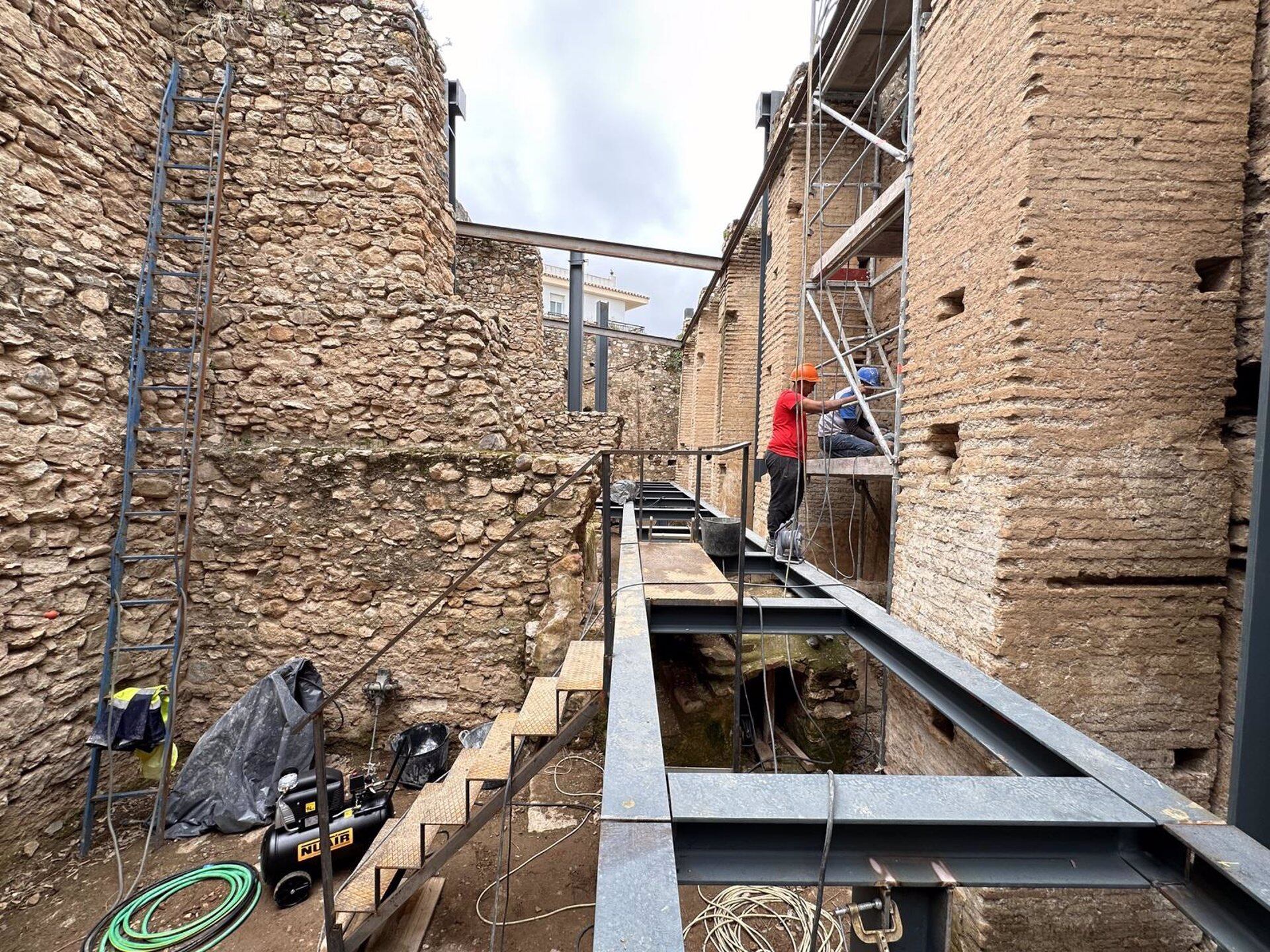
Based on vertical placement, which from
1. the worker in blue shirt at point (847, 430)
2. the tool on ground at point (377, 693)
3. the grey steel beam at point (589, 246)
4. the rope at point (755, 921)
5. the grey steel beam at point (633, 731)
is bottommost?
the rope at point (755, 921)

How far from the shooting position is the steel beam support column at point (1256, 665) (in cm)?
171

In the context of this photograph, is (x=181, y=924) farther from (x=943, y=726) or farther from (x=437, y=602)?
(x=943, y=726)

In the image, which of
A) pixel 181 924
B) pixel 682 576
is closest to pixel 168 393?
pixel 181 924

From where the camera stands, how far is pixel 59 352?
3.53m

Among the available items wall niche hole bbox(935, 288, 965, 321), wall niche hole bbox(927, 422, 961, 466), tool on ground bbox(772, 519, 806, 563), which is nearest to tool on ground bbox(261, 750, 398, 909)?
tool on ground bbox(772, 519, 806, 563)

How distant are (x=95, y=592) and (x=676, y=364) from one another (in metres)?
15.6

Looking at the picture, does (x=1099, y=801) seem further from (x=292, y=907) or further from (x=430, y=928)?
(x=292, y=907)

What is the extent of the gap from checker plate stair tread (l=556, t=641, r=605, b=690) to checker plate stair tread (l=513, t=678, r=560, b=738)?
0.09 meters

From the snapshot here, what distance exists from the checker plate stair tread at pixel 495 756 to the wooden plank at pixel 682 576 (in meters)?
1.19

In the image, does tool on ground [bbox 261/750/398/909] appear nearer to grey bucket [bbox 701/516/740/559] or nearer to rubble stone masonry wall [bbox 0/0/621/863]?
rubble stone masonry wall [bbox 0/0/621/863]

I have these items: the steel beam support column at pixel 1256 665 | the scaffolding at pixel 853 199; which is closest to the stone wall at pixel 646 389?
the scaffolding at pixel 853 199

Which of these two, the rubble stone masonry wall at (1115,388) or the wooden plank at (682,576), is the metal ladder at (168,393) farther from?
the rubble stone masonry wall at (1115,388)

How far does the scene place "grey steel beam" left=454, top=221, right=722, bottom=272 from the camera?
27.2 ft

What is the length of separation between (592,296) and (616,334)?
2435 cm
